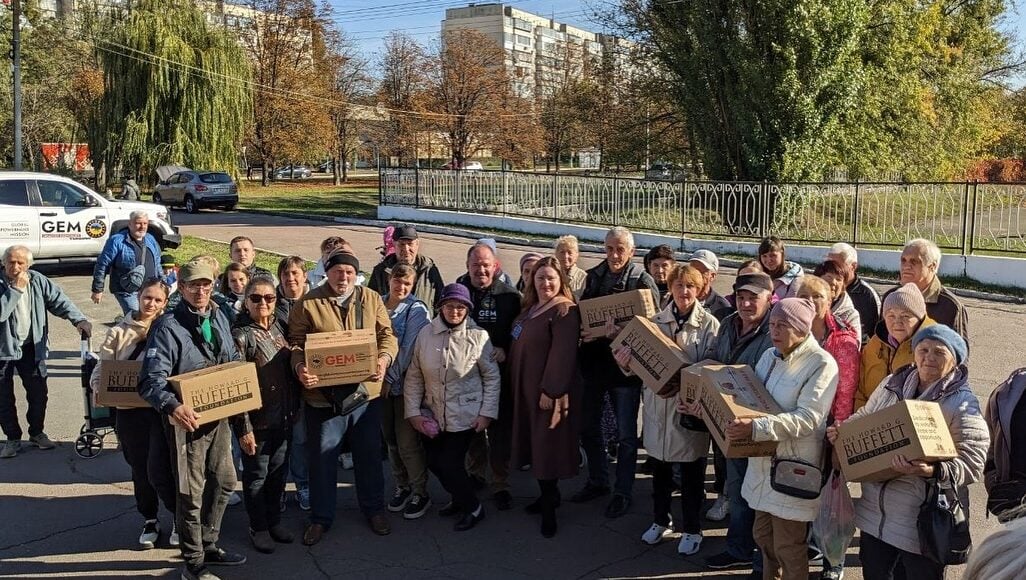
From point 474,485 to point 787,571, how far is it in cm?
266

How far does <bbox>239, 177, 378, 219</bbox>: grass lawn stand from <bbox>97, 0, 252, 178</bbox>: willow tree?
9.04ft

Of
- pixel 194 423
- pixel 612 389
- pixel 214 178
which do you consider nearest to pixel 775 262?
pixel 612 389

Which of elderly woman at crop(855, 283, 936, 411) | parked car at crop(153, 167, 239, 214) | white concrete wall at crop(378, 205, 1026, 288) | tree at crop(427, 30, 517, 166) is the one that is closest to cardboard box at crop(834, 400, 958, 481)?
elderly woman at crop(855, 283, 936, 411)

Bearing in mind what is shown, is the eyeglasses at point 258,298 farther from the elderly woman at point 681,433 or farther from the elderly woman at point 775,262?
the elderly woman at point 775,262

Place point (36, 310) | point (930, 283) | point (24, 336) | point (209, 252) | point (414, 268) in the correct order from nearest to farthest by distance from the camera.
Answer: point (930, 283)
point (414, 268)
point (24, 336)
point (36, 310)
point (209, 252)

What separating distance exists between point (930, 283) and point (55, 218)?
15060 mm

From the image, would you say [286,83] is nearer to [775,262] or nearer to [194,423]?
[775,262]

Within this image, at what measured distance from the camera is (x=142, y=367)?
186 inches

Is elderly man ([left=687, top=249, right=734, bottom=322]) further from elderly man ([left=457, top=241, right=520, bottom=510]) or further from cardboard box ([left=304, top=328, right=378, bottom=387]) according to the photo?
cardboard box ([left=304, top=328, right=378, bottom=387])

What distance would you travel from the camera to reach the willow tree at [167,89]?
103 ft

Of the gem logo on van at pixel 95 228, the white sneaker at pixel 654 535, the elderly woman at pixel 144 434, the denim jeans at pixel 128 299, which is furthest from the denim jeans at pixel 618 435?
the gem logo on van at pixel 95 228

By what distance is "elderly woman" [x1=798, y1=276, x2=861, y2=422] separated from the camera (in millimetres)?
4680

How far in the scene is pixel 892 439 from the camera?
366cm

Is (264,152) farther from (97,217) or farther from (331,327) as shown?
(331,327)
